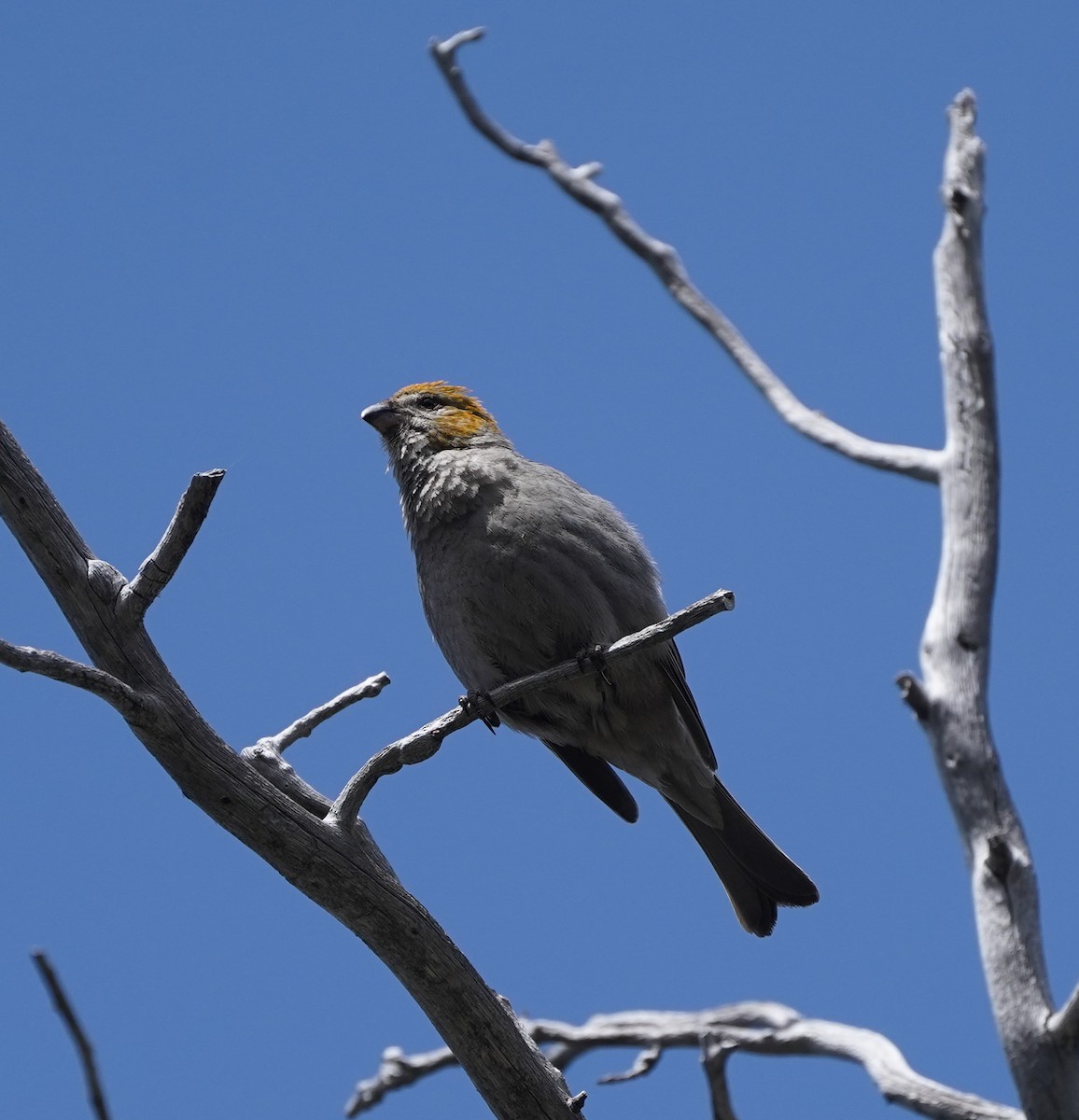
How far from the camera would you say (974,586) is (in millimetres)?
4695

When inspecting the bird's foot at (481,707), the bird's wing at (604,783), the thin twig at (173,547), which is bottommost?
the bird's wing at (604,783)

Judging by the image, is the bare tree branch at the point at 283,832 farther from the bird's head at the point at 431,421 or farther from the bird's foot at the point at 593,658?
the bird's head at the point at 431,421

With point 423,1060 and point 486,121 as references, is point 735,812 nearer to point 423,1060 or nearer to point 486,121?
point 423,1060

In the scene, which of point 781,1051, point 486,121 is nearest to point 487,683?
point 781,1051

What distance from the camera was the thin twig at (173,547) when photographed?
143 inches

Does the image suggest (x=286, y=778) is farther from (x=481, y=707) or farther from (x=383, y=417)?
(x=383, y=417)

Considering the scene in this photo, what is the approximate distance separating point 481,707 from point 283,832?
1193 millimetres

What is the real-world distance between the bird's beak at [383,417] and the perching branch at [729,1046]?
2.91m

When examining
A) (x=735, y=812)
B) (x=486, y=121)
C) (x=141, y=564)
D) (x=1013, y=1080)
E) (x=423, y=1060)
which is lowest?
(x=1013, y=1080)

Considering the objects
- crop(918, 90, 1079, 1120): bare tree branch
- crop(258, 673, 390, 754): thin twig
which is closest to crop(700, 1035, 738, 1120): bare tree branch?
crop(918, 90, 1079, 1120): bare tree branch

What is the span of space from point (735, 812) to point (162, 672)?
324cm

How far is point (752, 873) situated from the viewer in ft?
20.5

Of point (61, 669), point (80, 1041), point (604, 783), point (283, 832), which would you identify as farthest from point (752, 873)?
point (80, 1041)

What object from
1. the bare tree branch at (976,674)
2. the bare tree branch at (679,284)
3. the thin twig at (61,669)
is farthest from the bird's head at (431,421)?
the thin twig at (61,669)
